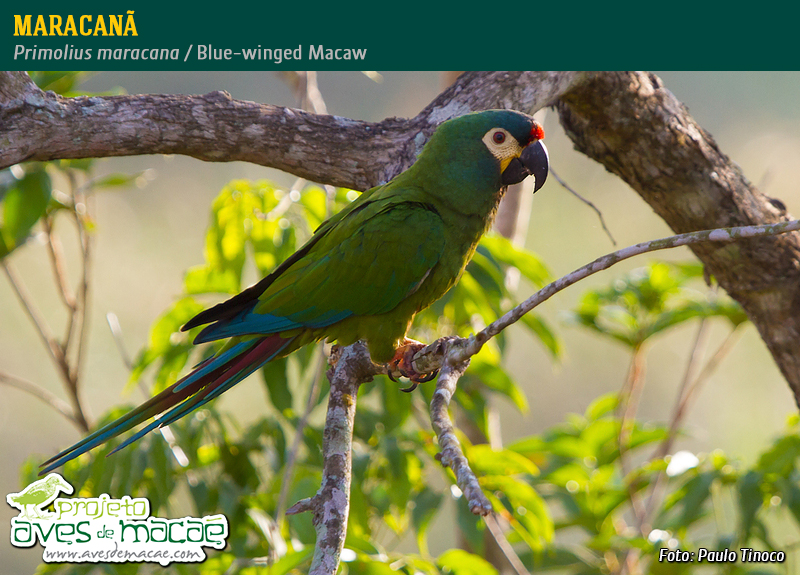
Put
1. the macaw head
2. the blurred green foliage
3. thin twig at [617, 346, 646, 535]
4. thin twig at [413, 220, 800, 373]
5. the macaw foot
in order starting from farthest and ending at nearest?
1. thin twig at [617, 346, 646, 535]
2. the blurred green foliage
3. the macaw foot
4. the macaw head
5. thin twig at [413, 220, 800, 373]

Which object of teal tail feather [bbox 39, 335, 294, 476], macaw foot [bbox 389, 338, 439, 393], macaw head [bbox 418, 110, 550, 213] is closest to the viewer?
teal tail feather [bbox 39, 335, 294, 476]

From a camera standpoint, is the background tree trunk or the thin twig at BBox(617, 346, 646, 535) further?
the thin twig at BBox(617, 346, 646, 535)

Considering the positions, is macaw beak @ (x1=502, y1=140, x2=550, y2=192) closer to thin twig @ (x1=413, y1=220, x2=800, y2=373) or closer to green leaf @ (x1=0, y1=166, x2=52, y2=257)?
thin twig @ (x1=413, y1=220, x2=800, y2=373)

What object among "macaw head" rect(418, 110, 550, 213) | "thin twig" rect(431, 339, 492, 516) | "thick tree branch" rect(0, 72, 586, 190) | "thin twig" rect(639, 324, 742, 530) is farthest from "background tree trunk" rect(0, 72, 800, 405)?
"thin twig" rect(431, 339, 492, 516)

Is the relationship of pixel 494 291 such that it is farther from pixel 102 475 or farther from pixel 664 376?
pixel 664 376

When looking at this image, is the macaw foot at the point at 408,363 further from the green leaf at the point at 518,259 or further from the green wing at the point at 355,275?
the green leaf at the point at 518,259

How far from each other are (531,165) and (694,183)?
0.74 meters

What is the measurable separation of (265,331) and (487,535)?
1.68m

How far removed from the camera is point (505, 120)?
162 cm

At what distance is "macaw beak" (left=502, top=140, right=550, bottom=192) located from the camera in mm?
1673
